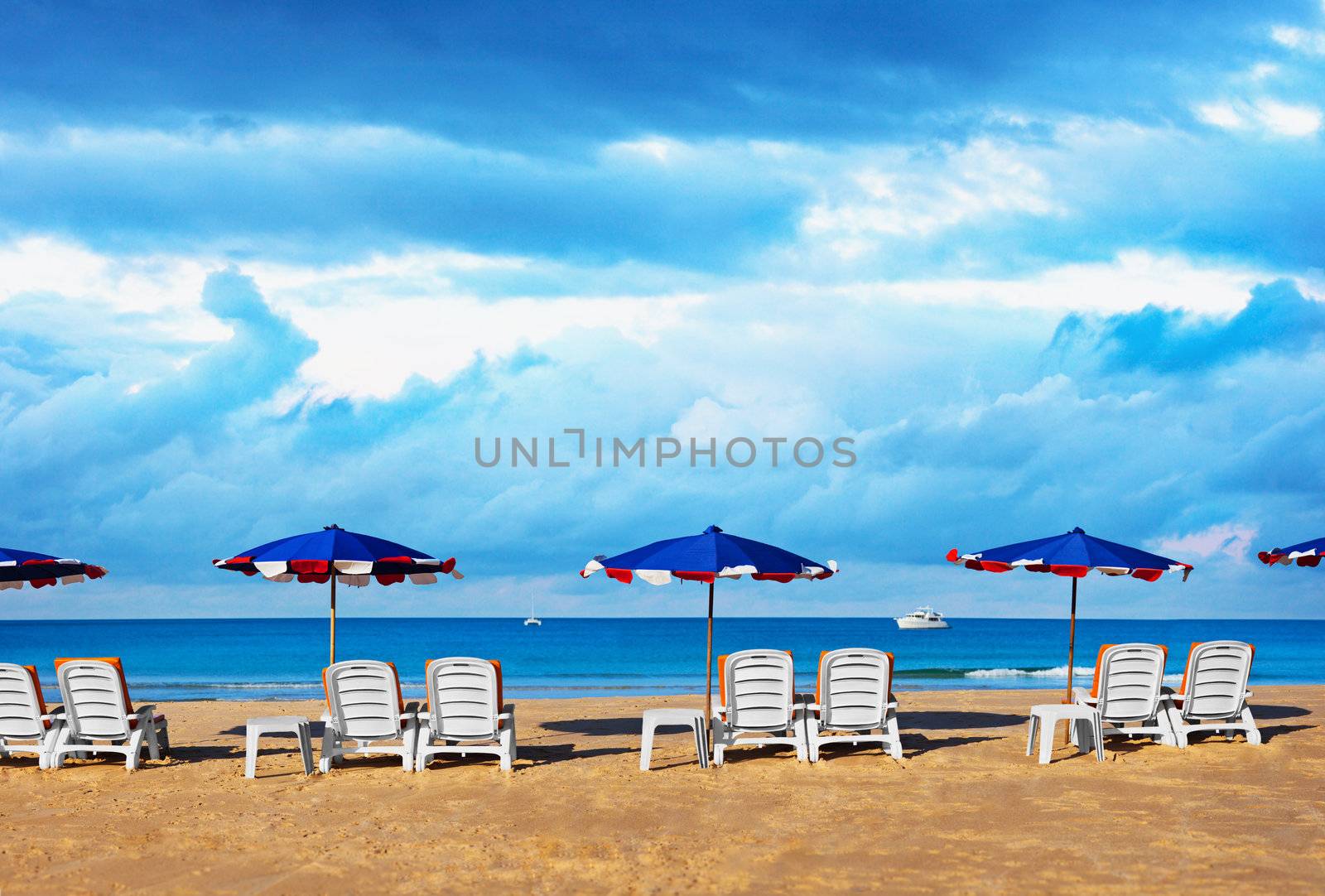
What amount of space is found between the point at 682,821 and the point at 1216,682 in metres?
5.97

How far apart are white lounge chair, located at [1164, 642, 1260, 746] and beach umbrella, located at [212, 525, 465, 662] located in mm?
6688

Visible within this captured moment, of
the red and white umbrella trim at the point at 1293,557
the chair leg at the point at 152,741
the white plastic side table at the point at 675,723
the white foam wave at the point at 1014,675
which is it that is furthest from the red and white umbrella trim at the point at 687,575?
the white foam wave at the point at 1014,675

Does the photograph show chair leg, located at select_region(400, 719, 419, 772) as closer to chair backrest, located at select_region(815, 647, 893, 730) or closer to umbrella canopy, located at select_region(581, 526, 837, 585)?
umbrella canopy, located at select_region(581, 526, 837, 585)

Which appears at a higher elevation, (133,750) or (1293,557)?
(1293,557)

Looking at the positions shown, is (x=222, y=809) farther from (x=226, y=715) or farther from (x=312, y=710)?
(x=312, y=710)

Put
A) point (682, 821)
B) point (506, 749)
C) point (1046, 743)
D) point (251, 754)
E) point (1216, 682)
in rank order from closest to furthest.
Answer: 1. point (682, 821)
2. point (251, 754)
3. point (506, 749)
4. point (1046, 743)
5. point (1216, 682)

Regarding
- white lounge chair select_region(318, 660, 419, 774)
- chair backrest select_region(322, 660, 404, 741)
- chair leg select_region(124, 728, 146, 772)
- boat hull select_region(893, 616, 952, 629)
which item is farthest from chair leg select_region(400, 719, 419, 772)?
boat hull select_region(893, 616, 952, 629)

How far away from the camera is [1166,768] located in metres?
9.49

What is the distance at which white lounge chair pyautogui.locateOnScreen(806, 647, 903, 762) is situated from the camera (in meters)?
9.94

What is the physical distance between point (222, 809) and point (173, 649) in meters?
65.1

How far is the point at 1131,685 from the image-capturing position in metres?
10.5

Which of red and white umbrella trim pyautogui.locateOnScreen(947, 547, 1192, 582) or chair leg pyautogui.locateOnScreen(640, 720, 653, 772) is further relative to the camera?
red and white umbrella trim pyautogui.locateOnScreen(947, 547, 1192, 582)

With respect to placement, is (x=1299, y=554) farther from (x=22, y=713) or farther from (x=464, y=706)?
(x=22, y=713)

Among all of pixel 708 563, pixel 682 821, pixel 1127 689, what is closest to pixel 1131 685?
pixel 1127 689
